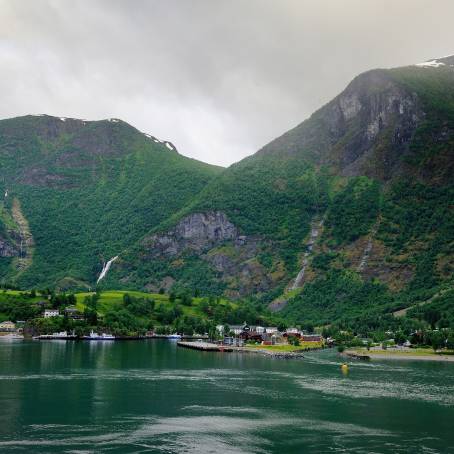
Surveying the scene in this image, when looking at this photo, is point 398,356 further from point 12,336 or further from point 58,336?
point 12,336

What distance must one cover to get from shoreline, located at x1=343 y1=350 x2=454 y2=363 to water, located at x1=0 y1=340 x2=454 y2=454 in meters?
26.1

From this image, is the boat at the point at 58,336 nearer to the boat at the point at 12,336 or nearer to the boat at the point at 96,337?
the boat at the point at 96,337

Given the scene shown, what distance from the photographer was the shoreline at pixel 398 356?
6132 inches

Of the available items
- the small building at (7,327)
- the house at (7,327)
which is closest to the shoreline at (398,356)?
the small building at (7,327)

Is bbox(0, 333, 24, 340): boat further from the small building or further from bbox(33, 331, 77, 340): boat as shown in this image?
bbox(33, 331, 77, 340): boat

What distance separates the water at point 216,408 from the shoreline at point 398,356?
85.6 ft

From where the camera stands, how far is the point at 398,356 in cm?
16200

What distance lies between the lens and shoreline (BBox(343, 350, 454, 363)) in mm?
155762

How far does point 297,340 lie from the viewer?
189500 millimetres

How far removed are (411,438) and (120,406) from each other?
32.3 metres

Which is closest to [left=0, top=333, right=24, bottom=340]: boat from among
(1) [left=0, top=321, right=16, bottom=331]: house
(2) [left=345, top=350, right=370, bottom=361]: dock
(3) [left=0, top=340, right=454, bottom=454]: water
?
(1) [left=0, top=321, right=16, bottom=331]: house

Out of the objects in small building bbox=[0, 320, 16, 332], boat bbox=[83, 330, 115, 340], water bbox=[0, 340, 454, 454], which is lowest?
water bbox=[0, 340, 454, 454]

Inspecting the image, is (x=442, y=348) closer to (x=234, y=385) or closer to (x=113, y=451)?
(x=234, y=385)

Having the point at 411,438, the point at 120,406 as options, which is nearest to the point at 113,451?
the point at 120,406
